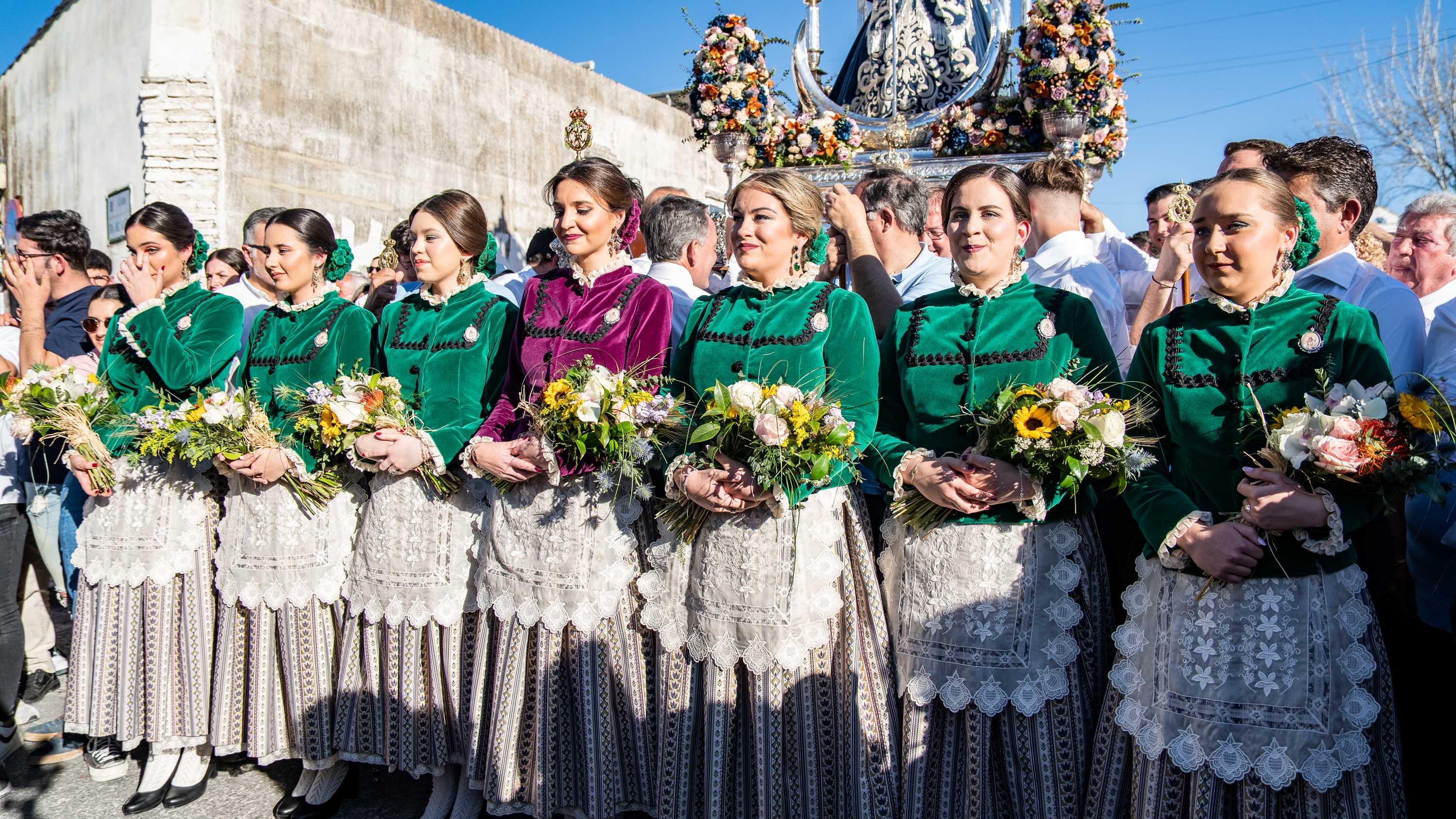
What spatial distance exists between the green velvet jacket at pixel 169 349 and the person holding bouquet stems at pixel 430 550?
2.89ft

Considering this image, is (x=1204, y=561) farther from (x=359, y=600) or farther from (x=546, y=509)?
(x=359, y=600)

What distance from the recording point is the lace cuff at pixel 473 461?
334 cm

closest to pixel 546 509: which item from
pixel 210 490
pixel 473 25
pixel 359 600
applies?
pixel 359 600

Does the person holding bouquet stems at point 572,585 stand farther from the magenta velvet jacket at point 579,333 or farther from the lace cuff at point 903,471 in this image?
the lace cuff at point 903,471

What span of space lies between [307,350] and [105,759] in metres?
2.12

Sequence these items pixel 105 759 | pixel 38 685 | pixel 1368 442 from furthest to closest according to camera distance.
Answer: pixel 38 685, pixel 105 759, pixel 1368 442

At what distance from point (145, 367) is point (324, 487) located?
3.90ft

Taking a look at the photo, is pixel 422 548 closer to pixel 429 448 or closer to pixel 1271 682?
pixel 429 448

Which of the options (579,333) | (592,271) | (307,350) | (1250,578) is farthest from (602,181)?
(1250,578)

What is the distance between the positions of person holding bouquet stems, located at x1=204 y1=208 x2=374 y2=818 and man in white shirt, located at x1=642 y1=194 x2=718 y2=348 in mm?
1297

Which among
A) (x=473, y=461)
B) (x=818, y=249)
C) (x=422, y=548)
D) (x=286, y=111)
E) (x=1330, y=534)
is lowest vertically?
(x=422, y=548)

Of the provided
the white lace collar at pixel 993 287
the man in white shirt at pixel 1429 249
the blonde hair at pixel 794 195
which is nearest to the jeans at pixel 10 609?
the blonde hair at pixel 794 195

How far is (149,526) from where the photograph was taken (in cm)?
399

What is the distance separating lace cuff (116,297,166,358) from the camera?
4141mm
